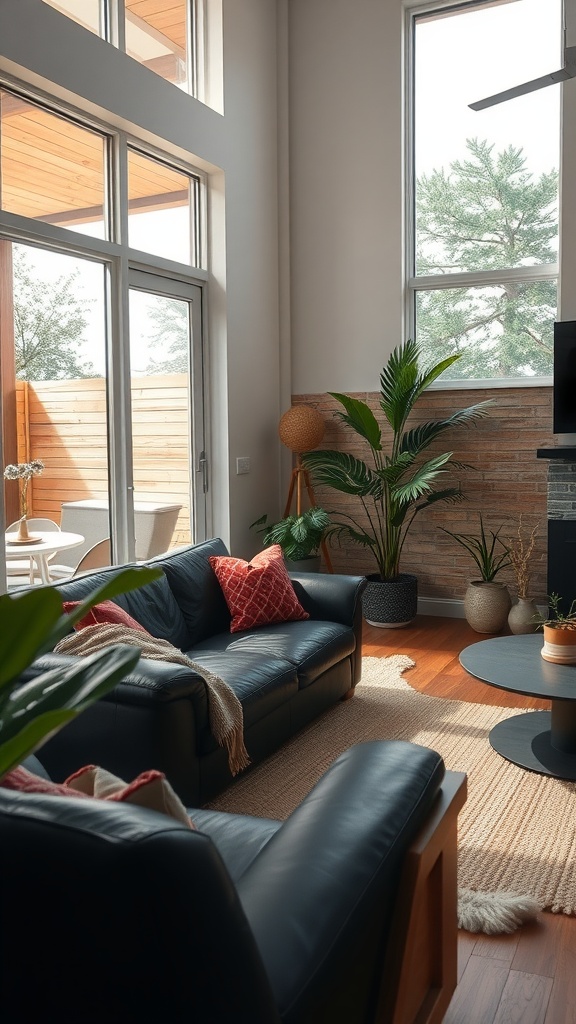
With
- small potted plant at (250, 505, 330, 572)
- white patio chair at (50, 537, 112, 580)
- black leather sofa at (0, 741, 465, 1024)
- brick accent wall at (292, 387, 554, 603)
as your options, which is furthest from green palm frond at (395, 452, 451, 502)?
black leather sofa at (0, 741, 465, 1024)

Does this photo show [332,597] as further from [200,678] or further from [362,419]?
[362,419]

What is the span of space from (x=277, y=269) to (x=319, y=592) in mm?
2940

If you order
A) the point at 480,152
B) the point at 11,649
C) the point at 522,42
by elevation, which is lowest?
the point at 11,649

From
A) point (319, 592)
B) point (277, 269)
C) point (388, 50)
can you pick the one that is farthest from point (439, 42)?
point (319, 592)

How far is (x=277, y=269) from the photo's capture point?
5887mm

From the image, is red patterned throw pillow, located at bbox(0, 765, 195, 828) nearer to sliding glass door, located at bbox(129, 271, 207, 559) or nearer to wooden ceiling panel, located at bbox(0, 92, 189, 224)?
wooden ceiling panel, located at bbox(0, 92, 189, 224)

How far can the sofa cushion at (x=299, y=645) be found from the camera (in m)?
3.23

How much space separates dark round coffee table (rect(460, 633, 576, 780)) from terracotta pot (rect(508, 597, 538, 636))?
1.52 metres

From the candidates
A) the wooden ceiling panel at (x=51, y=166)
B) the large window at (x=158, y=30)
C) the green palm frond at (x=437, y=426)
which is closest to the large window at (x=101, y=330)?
the wooden ceiling panel at (x=51, y=166)

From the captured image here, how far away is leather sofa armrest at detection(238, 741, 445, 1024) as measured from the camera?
1052 millimetres

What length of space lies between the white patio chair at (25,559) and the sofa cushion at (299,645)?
870 mm

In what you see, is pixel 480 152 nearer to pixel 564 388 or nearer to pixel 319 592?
pixel 564 388

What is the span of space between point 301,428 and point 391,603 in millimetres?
1289

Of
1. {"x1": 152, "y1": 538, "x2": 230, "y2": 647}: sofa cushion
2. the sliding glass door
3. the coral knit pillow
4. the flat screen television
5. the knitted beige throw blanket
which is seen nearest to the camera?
the knitted beige throw blanket
